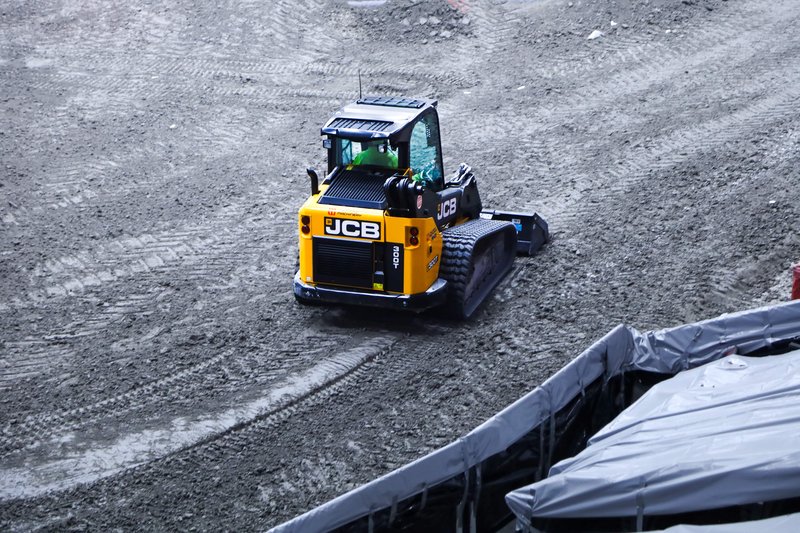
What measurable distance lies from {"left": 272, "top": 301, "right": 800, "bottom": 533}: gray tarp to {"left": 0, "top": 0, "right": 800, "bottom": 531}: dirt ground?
196 cm

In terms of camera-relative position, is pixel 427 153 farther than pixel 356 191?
Yes

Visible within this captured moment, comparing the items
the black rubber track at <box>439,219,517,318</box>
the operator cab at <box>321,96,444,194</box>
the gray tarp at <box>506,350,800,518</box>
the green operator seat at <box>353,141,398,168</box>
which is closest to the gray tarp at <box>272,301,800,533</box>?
the gray tarp at <box>506,350,800,518</box>

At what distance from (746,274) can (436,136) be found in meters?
3.68

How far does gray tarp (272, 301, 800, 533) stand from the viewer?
17.7 ft

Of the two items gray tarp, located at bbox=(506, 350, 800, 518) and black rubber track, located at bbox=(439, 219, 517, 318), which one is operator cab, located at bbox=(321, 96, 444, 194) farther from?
gray tarp, located at bbox=(506, 350, 800, 518)

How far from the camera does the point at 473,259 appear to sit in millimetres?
10320

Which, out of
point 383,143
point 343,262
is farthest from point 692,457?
point 383,143

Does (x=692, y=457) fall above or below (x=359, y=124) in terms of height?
below

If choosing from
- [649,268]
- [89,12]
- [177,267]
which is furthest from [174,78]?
[649,268]

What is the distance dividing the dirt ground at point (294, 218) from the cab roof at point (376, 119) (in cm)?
195

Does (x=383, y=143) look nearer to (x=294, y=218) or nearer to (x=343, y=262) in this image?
(x=343, y=262)

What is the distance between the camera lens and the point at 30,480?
7949 mm

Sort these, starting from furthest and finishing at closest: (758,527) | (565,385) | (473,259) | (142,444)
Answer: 1. (473,259)
2. (142,444)
3. (565,385)
4. (758,527)

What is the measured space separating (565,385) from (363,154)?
446cm
